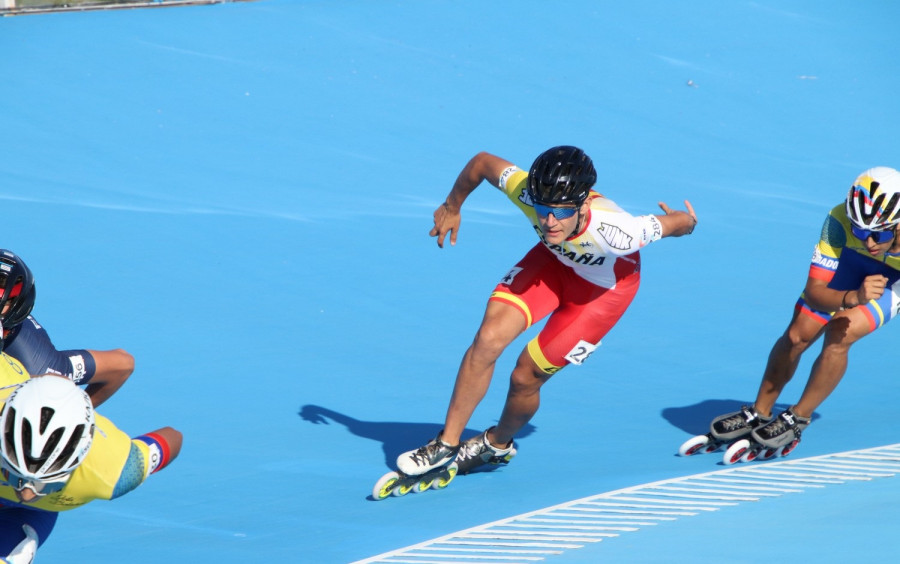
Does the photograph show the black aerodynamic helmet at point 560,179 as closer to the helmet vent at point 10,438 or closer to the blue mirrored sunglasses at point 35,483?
the blue mirrored sunglasses at point 35,483

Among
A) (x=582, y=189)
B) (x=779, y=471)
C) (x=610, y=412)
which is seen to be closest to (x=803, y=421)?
(x=779, y=471)

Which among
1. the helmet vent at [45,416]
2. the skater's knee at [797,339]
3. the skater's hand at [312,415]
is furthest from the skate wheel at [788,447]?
the helmet vent at [45,416]

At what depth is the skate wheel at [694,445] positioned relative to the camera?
5750mm

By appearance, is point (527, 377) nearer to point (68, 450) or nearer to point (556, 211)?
point (556, 211)

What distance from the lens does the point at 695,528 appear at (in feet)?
15.6

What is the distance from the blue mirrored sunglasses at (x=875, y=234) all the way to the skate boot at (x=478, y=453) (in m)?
1.89

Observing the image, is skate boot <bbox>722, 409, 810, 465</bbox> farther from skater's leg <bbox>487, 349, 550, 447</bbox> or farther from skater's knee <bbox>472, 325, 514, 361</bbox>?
skater's knee <bbox>472, 325, 514, 361</bbox>

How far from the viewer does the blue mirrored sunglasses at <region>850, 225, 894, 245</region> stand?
5.28 m

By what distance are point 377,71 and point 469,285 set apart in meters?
4.25

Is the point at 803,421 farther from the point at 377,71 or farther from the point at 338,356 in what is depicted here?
the point at 377,71

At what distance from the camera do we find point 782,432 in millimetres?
5648

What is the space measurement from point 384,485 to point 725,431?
1.84 meters

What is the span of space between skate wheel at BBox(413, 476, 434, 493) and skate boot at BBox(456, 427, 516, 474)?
23 centimetres

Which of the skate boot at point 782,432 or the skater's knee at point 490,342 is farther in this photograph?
the skate boot at point 782,432
